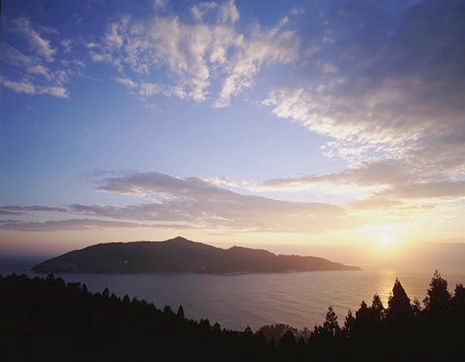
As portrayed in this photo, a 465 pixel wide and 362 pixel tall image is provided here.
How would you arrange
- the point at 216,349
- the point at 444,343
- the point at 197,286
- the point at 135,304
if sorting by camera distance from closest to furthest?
the point at 444,343 < the point at 216,349 < the point at 135,304 < the point at 197,286

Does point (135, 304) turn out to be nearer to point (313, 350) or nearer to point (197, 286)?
point (313, 350)

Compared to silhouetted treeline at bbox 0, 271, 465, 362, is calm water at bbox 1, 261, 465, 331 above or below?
below

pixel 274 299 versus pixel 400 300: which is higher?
pixel 400 300

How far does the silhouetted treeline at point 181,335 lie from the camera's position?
1396 inches

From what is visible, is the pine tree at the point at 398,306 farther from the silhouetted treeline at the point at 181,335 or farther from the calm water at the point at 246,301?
the calm water at the point at 246,301

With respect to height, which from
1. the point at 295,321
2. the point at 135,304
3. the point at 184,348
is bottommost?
the point at 295,321

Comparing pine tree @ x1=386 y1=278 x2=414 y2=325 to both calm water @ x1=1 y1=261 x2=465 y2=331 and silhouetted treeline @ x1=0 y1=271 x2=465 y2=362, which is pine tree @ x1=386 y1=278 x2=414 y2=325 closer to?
silhouetted treeline @ x1=0 y1=271 x2=465 y2=362

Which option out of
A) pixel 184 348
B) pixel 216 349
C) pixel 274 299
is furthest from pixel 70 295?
pixel 274 299

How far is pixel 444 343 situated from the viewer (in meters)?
33.4

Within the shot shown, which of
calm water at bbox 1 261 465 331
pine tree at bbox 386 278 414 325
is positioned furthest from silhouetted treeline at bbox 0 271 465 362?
calm water at bbox 1 261 465 331

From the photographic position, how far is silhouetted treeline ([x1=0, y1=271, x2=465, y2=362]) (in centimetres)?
3547

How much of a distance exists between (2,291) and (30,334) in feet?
92.9

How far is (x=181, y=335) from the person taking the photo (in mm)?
49750

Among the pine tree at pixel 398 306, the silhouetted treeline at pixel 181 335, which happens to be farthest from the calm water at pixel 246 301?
the silhouetted treeline at pixel 181 335
